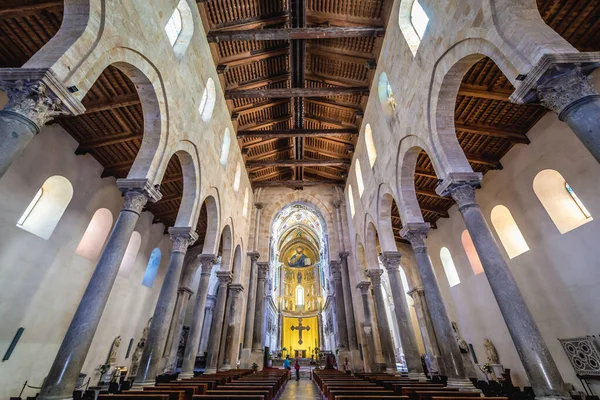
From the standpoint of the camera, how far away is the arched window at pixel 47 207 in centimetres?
809

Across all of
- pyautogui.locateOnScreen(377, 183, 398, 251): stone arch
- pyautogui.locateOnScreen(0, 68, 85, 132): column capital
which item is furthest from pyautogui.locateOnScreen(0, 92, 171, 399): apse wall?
pyautogui.locateOnScreen(377, 183, 398, 251): stone arch

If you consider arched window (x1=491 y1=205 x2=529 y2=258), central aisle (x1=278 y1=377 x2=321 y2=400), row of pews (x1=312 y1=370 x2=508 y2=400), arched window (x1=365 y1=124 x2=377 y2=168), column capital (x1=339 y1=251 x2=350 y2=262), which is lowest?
central aisle (x1=278 y1=377 x2=321 y2=400)

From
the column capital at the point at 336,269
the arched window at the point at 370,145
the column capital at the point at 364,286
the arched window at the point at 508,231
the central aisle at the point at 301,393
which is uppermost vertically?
the arched window at the point at 370,145

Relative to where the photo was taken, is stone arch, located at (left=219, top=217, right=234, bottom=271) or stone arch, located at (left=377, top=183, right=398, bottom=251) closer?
stone arch, located at (left=377, top=183, right=398, bottom=251)

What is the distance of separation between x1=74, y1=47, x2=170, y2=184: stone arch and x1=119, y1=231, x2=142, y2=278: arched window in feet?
27.1

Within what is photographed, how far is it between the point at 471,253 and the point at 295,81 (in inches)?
432

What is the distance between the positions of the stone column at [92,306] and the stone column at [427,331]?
13.9 m

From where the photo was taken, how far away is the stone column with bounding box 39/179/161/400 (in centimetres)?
391

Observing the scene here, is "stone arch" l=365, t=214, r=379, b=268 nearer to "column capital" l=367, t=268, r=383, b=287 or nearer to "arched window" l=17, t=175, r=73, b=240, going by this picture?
"column capital" l=367, t=268, r=383, b=287

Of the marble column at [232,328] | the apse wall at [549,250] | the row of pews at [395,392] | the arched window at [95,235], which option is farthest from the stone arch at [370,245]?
the arched window at [95,235]

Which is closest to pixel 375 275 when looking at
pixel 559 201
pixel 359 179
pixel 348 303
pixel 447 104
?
pixel 348 303

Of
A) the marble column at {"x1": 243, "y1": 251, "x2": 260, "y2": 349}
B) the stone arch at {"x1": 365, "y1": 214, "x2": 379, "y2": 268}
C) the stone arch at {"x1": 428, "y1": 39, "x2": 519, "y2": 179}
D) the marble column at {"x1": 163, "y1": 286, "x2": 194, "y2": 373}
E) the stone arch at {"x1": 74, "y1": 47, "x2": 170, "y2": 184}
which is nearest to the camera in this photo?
the stone arch at {"x1": 428, "y1": 39, "x2": 519, "y2": 179}

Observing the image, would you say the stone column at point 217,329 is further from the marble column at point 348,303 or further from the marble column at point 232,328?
the marble column at point 348,303

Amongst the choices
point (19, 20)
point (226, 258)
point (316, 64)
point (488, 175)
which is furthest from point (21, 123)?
point (488, 175)
